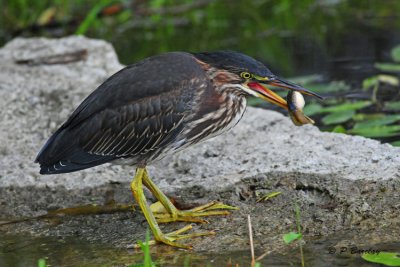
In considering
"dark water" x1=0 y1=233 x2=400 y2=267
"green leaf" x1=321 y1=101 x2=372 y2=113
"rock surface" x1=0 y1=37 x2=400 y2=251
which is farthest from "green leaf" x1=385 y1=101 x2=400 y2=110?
"dark water" x1=0 y1=233 x2=400 y2=267

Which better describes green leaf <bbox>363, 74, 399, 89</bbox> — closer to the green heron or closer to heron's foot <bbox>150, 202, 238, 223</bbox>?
the green heron

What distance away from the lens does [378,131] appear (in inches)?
269

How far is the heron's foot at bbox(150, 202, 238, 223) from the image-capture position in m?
5.49

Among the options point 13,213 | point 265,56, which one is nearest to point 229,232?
point 13,213

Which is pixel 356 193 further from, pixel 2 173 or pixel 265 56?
pixel 265 56

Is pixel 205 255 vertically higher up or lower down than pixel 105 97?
lower down

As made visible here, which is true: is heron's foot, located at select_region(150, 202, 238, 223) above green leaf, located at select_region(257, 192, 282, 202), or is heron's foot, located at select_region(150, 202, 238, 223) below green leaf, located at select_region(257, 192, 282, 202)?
below

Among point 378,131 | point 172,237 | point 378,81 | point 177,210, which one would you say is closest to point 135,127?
point 177,210

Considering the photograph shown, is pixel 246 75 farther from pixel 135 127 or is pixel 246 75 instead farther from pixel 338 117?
pixel 338 117

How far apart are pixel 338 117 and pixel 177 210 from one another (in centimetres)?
218

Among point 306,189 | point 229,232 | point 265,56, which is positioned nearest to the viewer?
point 229,232

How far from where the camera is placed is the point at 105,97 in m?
5.51

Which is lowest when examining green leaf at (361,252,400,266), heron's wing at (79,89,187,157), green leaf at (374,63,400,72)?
green leaf at (361,252,400,266)

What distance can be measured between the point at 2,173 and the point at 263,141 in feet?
6.25
